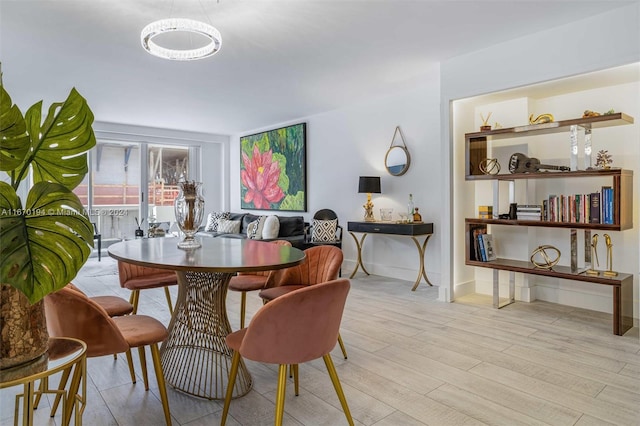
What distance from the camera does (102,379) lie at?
8.04ft

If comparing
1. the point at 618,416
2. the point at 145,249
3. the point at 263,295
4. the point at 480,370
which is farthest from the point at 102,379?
the point at 618,416

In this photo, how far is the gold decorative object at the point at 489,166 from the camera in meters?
4.24

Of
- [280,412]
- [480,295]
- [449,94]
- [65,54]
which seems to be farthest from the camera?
[480,295]

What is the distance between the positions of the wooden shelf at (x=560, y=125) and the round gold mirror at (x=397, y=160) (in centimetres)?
121

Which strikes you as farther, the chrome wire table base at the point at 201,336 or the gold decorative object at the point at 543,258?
the gold decorative object at the point at 543,258

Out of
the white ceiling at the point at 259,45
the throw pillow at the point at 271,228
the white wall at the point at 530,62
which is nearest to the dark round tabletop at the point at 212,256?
the white ceiling at the point at 259,45

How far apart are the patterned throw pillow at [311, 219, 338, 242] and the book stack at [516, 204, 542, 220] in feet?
8.39

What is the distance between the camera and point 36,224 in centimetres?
111

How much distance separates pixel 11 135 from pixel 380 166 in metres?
4.90

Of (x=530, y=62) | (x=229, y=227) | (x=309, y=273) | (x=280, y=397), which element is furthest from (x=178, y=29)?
(x=229, y=227)

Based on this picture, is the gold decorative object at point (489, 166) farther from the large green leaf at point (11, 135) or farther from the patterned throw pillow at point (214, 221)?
the patterned throw pillow at point (214, 221)

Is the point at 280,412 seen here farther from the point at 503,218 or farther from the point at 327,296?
the point at 503,218

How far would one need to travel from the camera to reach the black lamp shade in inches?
210

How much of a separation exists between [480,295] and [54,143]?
14.4ft
